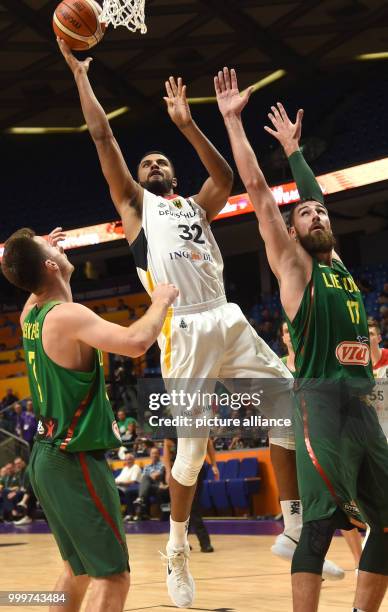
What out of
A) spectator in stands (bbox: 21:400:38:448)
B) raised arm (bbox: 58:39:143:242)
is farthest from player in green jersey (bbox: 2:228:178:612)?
spectator in stands (bbox: 21:400:38:448)

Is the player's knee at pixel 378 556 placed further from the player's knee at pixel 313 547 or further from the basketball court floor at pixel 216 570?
the basketball court floor at pixel 216 570

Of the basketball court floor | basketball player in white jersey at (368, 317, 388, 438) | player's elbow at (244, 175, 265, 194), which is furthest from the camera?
basketball player in white jersey at (368, 317, 388, 438)

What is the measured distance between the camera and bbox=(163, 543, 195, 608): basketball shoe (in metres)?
5.05

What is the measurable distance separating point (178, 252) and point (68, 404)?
1.84 meters

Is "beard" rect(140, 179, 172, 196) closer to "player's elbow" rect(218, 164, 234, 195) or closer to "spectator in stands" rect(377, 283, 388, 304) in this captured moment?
"player's elbow" rect(218, 164, 234, 195)

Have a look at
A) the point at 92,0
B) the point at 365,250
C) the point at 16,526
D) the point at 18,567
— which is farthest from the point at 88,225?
the point at 92,0

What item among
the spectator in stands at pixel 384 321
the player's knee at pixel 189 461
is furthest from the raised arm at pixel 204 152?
the spectator in stands at pixel 384 321

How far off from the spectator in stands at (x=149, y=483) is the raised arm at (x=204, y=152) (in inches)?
346

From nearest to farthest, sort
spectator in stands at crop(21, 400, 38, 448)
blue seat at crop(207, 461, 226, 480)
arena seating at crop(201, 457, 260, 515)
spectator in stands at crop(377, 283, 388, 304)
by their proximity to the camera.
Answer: arena seating at crop(201, 457, 260, 515), blue seat at crop(207, 461, 226, 480), spectator in stands at crop(21, 400, 38, 448), spectator in stands at crop(377, 283, 388, 304)

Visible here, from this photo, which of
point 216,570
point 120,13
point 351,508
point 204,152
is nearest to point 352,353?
point 351,508

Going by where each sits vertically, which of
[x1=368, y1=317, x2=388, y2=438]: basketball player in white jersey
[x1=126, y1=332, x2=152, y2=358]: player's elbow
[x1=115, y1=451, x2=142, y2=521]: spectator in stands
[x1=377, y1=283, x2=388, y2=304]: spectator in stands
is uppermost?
[x1=377, y1=283, x2=388, y2=304]: spectator in stands

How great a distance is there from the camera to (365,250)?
73.5 ft

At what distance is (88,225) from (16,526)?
9.11 m

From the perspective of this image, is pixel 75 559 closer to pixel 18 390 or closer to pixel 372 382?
pixel 372 382
